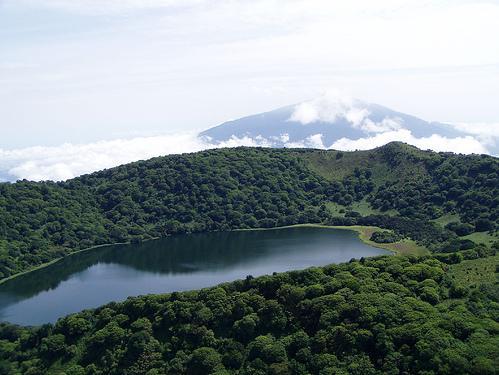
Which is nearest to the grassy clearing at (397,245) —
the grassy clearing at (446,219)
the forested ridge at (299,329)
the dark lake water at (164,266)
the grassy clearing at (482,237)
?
the dark lake water at (164,266)

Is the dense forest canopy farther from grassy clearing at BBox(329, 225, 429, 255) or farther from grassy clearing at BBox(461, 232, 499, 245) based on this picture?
grassy clearing at BBox(329, 225, 429, 255)

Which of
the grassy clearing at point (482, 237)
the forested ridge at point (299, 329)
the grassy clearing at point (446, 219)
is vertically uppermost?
the grassy clearing at point (446, 219)

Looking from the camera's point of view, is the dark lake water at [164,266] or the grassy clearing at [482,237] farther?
the grassy clearing at [482,237]

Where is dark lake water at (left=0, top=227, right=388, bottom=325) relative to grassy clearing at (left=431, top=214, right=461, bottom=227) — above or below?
below

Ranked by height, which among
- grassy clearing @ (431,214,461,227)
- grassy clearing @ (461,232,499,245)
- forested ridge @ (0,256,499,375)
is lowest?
forested ridge @ (0,256,499,375)

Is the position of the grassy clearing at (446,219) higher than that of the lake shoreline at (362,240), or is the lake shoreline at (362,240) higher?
the grassy clearing at (446,219)

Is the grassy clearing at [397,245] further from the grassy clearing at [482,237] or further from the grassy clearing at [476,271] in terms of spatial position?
the grassy clearing at [476,271]

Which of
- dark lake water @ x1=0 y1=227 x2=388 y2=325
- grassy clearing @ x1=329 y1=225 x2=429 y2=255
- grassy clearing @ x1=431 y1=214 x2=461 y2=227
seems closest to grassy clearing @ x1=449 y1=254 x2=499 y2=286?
grassy clearing @ x1=329 y1=225 x2=429 y2=255
